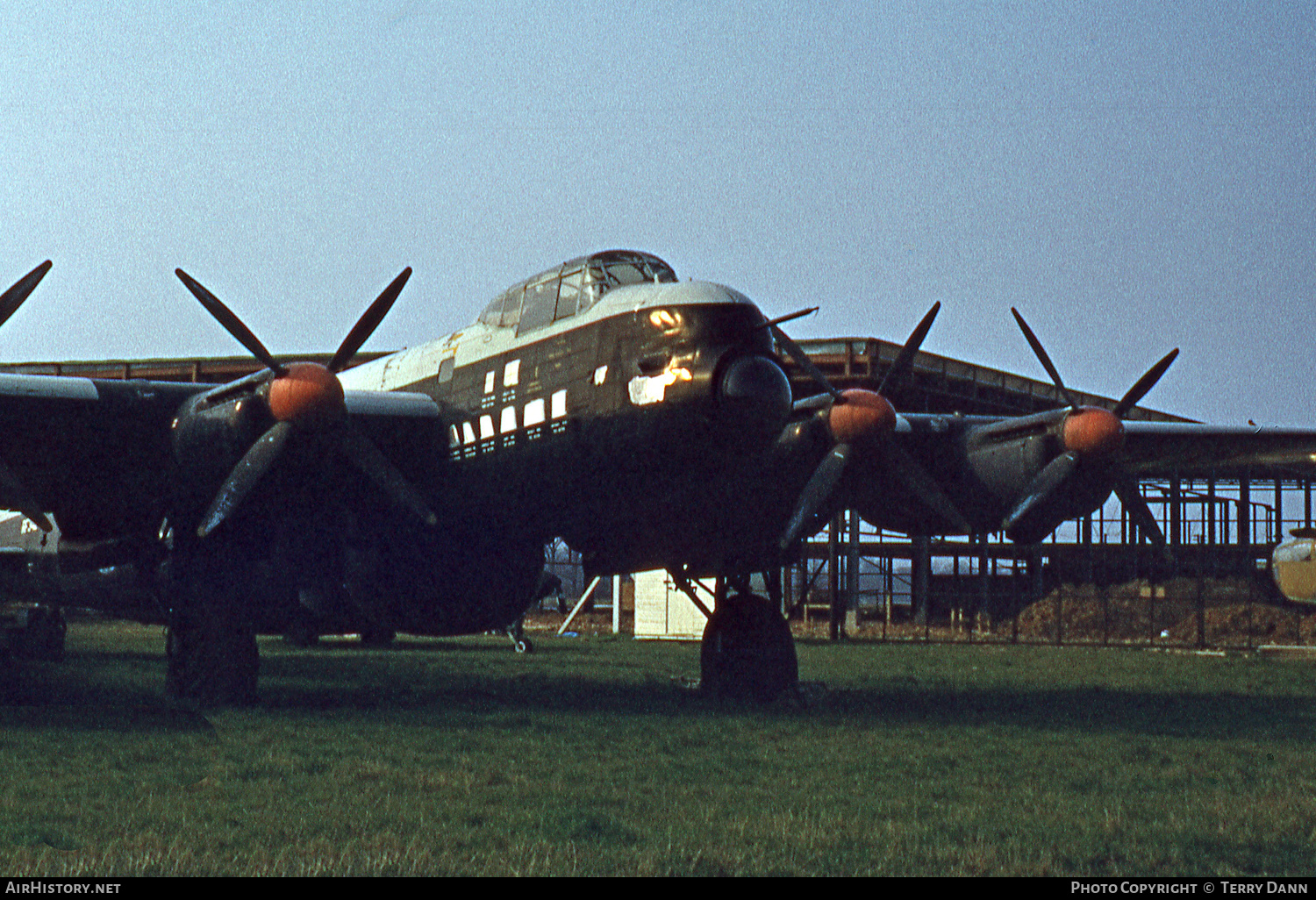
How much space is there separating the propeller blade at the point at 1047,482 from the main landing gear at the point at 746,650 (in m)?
4.43

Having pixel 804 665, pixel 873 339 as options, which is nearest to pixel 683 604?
pixel 873 339

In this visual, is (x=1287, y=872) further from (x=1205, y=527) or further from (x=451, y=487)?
(x=1205, y=527)

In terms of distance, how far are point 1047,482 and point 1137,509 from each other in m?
1.94

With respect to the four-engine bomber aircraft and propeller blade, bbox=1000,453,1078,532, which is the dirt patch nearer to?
the four-engine bomber aircraft

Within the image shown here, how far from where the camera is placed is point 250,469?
1738 centimetres

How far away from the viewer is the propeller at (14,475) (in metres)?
17.9

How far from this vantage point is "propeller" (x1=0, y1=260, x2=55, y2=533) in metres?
17.9

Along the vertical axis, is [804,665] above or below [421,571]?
below

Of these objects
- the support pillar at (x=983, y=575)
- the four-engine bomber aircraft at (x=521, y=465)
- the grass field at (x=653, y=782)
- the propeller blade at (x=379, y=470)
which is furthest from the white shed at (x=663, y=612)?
Answer: the propeller blade at (x=379, y=470)

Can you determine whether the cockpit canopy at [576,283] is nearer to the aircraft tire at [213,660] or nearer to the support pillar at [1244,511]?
the aircraft tire at [213,660]

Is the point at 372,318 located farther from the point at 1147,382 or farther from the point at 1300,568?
the point at 1300,568

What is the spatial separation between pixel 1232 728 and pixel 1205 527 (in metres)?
65.0

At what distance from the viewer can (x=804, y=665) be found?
108 ft

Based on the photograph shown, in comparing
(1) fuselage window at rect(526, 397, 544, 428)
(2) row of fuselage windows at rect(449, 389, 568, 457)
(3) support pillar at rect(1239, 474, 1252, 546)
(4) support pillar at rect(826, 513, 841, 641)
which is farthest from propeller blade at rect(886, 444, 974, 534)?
(3) support pillar at rect(1239, 474, 1252, 546)
